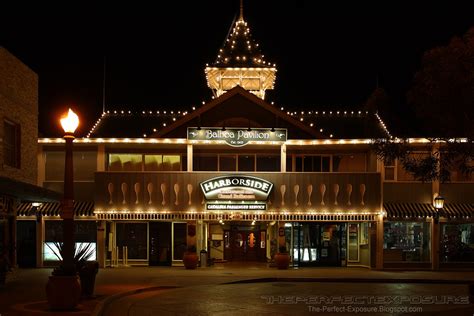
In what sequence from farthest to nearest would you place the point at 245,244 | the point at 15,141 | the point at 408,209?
1. the point at 245,244
2. the point at 408,209
3. the point at 15,141

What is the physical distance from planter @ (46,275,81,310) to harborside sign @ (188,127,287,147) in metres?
15.8

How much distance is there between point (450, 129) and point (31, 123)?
16.3 meters

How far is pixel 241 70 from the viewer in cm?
3738

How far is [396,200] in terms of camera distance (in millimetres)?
32031

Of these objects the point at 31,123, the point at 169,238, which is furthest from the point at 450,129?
the point at 169,238

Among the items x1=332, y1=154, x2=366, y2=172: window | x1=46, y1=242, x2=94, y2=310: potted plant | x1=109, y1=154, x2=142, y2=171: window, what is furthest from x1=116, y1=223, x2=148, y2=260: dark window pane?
x1=46, y1=242, x2=94, y2=310: potted plant

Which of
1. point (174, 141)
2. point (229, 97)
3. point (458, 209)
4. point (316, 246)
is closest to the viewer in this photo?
point (458, 209)

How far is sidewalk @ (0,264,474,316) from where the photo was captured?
1803 centimetres

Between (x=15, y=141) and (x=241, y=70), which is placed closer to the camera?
(x=15, y=141)

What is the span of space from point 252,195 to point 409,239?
25.6 feet

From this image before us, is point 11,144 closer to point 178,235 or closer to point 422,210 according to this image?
point 178,235

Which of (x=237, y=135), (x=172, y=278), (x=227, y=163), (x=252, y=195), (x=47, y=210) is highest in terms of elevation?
(x=237, y=135)

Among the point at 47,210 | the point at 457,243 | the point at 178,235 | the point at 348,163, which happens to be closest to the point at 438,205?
the point at 457,243

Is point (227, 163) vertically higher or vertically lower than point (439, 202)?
higher
